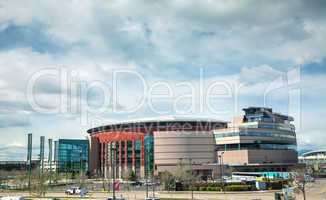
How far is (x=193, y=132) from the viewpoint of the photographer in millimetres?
135750

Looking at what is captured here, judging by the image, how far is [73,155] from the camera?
529ft

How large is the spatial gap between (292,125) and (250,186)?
87991mm

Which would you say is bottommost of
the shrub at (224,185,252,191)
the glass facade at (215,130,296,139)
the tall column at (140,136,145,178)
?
the shrub at (224,185,252,191)

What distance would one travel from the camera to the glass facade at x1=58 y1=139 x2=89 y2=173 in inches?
6260

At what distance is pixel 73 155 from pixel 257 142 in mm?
71782

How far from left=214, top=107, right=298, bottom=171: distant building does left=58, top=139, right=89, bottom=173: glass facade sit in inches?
2161

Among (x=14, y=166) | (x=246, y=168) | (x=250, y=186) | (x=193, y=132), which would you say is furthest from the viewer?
(x=14, y=166)

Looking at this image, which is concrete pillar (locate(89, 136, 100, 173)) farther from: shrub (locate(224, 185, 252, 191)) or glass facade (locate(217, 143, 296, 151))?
shrub (locate(224, 185, 252, 191))

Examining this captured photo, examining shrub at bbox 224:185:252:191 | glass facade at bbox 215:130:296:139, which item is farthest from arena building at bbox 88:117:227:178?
shrub at bbox 224:185:252:191

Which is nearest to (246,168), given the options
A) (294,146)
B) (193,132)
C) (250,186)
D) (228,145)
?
(228,145)

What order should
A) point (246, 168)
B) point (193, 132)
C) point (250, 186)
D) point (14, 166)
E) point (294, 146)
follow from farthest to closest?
point (14, 166) < point (294, 146) < point (193, 132) < point (246, 168) < point (250, 186)

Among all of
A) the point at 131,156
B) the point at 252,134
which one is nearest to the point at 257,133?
the point at 252,134

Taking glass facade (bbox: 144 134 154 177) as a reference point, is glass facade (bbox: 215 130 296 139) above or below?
above

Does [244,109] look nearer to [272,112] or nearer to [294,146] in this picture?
[272,112]
